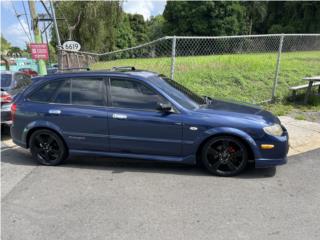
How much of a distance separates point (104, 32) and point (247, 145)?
2872 centimetres

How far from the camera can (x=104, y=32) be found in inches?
1217

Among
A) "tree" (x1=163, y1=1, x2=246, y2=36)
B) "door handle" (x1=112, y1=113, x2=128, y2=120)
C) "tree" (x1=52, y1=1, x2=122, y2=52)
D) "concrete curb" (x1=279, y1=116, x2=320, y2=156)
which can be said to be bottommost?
"concrete curb" (x1=279, y1=116, x2=320, y2=156)

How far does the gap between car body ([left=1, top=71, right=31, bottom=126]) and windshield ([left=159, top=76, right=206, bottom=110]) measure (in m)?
3.81

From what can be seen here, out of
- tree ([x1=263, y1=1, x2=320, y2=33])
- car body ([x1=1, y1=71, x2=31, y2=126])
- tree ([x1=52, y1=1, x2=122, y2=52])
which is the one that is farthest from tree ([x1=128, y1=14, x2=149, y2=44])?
car body ([x1=1, y1=71, x2=31, y2=126])

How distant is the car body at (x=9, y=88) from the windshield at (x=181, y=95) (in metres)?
3.81

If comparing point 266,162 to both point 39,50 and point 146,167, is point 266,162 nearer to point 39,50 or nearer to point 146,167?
point 146,167

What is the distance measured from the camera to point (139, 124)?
15.1ft

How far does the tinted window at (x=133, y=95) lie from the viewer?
463 centimetres

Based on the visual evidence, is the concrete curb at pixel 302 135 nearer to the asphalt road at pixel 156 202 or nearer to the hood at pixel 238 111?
the asphalt road at pixel 156 202

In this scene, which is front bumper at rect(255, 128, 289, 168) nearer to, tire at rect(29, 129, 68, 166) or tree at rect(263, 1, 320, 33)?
tire at rect(29, 129, 68, 166)

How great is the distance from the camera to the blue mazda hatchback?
4.41 m

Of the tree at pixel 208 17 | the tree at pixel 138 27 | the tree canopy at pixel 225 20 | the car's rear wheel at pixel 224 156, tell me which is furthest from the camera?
the tree at pixel 138 27

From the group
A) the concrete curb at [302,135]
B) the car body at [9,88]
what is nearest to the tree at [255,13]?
the concrete curb at [302,135]

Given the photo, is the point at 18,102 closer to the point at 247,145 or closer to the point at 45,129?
the point at 45,129
